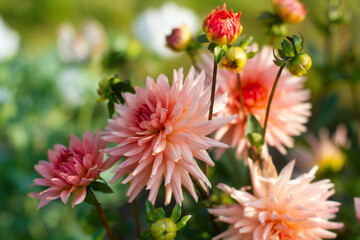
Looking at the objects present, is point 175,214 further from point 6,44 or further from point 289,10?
point 6,44

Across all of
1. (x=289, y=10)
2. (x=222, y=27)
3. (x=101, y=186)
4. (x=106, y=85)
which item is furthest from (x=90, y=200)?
(x=289, y=10)

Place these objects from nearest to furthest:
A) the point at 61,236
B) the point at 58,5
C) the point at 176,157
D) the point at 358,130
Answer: the point at 176,157 → the point at 358,130 → the point at 61,236 → the point at 58,5

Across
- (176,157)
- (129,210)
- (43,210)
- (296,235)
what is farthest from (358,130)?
(43,210)

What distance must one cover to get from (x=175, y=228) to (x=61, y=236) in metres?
0.67

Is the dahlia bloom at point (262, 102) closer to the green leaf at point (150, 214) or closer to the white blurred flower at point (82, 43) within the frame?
the green leaf at point (150, 214)

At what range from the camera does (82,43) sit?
106cm

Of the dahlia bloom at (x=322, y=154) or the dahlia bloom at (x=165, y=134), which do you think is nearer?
the dahlia bloom at (x=165, y=134)

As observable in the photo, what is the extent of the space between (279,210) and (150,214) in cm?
15

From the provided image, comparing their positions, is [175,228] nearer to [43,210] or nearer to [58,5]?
[43,210]

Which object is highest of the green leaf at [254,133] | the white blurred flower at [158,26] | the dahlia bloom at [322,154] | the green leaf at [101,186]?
the white blurred flower at [158,26]

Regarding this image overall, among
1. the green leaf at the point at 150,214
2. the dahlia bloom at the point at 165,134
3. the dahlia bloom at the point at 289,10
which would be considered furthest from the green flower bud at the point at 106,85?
the dahlia bloom at the point at 289,10

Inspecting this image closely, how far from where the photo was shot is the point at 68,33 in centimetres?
109

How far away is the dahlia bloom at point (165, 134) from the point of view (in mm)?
403

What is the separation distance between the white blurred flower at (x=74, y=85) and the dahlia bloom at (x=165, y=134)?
2.15 feet
